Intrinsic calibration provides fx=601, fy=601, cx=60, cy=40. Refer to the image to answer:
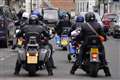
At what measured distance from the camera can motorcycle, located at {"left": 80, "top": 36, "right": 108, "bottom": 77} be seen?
16609mm

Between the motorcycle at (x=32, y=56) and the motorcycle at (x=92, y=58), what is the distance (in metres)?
1.10

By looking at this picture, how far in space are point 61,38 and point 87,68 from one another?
1093cm

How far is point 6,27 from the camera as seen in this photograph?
94.6ft

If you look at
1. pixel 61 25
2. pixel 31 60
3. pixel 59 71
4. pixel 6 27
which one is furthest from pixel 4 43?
pixel 31 60

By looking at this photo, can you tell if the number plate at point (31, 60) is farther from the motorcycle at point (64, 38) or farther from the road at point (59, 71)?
the motorcycle at point (64, 38)

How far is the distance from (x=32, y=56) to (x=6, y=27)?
1264 cm

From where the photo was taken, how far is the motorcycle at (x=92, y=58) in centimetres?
1661

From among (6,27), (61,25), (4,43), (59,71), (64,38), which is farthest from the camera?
(4,43)

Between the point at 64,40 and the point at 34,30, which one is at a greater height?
the point at 34,30

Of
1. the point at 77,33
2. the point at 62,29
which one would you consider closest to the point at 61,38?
the point at 62,29

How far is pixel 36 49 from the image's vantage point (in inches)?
649

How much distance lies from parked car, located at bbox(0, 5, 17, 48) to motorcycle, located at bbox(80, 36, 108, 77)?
12.1 m

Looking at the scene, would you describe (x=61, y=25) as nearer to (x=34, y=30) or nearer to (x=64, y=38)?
(x=64, y=38)

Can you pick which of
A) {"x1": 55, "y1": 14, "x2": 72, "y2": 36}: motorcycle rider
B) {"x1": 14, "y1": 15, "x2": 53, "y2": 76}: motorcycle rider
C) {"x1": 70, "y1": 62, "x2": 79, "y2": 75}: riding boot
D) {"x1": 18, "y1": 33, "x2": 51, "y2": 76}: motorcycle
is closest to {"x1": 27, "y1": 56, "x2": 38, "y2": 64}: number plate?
{"x1": 18, "y1": 33, "x2": 51, "y2": 76}: motorcycle
